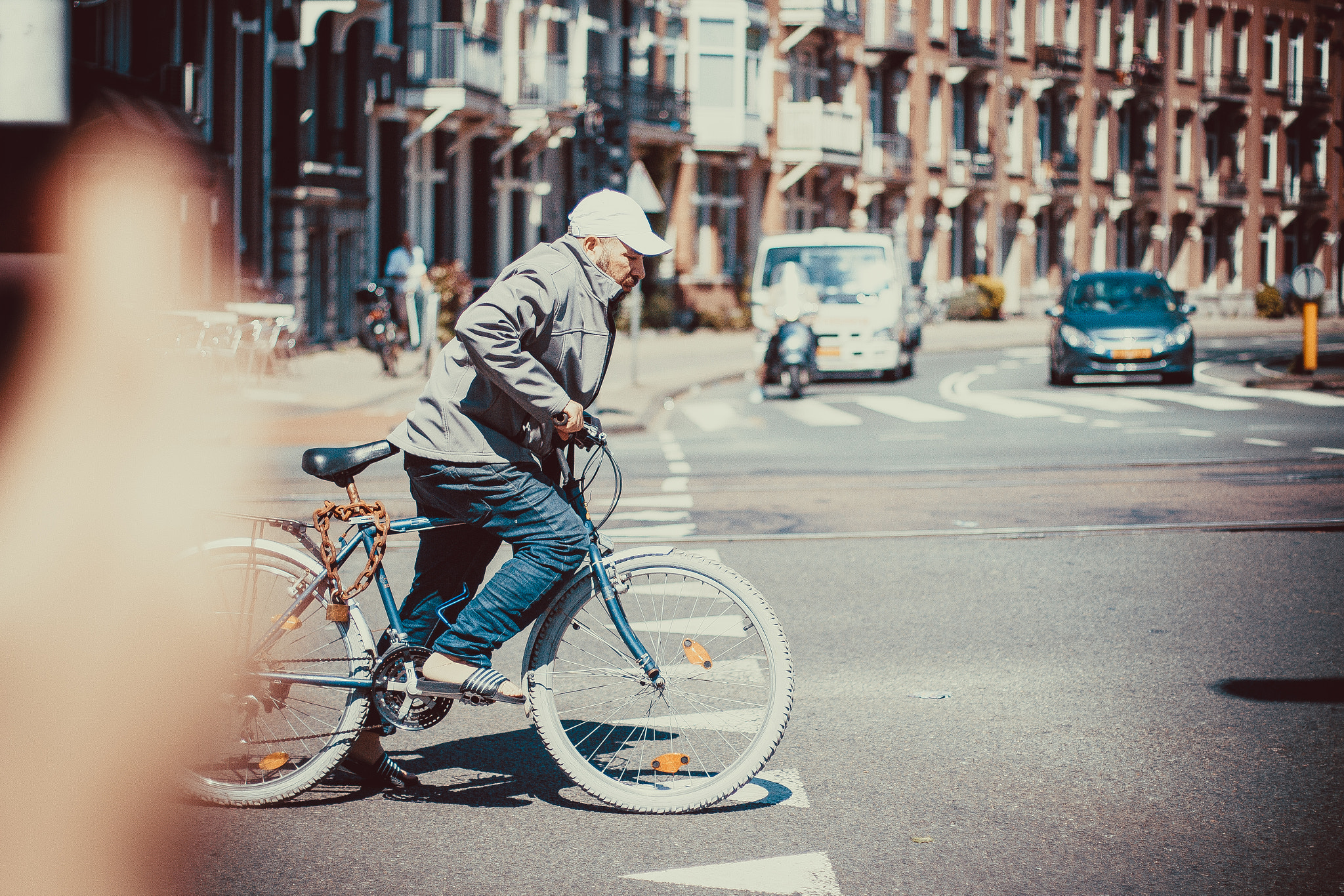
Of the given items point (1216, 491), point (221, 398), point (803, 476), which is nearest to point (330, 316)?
point (221, 398)

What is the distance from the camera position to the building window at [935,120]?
5503 centimetres

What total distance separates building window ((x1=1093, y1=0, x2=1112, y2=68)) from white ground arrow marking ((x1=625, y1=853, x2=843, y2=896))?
61.0m

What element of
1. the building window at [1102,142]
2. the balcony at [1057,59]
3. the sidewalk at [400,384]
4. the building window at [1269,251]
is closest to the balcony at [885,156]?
the balcony at [1057,59]

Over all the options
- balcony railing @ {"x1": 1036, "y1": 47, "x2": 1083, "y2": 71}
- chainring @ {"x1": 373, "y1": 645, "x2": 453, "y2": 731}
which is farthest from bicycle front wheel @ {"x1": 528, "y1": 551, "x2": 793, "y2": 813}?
balcony railing @ {"x1": 1036, "y1": 47, "x2": 1083, "y2": 71}

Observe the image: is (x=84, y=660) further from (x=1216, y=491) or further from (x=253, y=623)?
(x=1216, y=491)

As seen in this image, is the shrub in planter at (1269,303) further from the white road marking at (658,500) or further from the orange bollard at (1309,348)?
the white road marking at (658,500)

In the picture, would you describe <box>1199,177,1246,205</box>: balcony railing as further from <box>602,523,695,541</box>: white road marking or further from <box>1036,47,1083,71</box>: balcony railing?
<box>602,523,695,541</box>: white road marking

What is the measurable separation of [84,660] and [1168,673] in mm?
3777

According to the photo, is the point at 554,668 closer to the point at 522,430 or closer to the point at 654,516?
the point at 522,430

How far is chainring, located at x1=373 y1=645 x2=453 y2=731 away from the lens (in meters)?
4.86

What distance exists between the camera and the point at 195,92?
87.3 feet

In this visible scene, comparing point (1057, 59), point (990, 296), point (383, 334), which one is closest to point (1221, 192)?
point (1057, 59)

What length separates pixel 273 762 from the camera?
491cm

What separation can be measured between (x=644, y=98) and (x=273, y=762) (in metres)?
38.5
